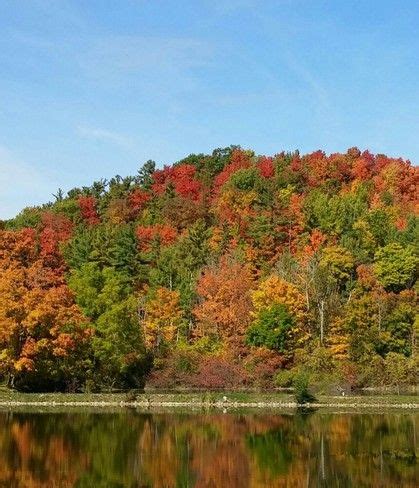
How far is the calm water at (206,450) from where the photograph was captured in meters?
19.3

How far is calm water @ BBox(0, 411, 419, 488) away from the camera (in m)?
19.3

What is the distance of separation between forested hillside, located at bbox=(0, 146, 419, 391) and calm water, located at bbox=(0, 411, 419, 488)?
8.14 m

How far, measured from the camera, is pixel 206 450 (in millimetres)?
23906

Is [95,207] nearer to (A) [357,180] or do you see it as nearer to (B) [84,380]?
(A) [357,180]

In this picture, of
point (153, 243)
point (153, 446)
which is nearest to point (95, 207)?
point (153, 243)

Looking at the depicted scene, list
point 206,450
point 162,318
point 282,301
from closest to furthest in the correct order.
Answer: point 206,450 → point 282,301 → point 162,318

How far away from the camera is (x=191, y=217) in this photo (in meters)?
81.8

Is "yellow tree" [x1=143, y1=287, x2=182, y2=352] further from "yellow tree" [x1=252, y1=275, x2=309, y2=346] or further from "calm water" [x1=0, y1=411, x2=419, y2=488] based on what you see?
"calm water" [x1=0, y1=411, x2=419, y2=488]

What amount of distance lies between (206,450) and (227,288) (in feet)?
95.6

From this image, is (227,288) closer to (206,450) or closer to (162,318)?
(162,318)

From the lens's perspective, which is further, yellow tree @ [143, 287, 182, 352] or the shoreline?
yellow tree @ [143, 287, 182, 352]

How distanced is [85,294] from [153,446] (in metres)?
20.3

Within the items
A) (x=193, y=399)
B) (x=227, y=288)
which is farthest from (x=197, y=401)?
(x=227, y=288)

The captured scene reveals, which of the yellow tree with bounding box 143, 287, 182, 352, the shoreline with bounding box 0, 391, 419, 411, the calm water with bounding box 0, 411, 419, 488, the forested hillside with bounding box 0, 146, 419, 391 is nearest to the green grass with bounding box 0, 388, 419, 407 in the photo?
the shoreline with bounding box 0, 391, 419, 411
